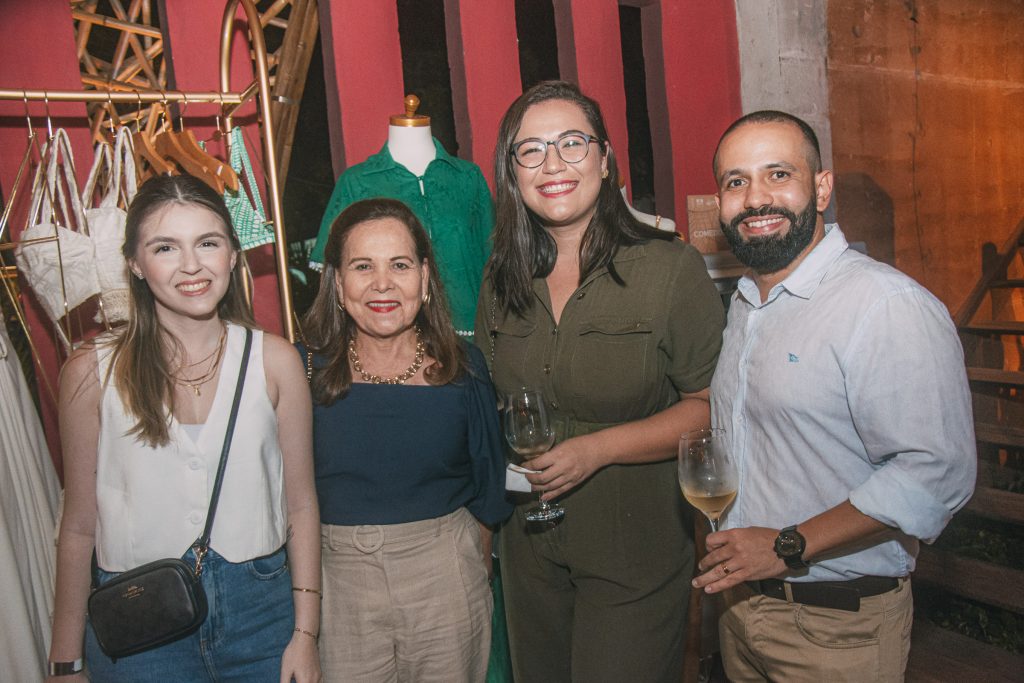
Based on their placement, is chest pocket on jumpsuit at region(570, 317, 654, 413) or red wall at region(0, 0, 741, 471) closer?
chest pocket on jumpsuit at region(570, 317, 654, 413)

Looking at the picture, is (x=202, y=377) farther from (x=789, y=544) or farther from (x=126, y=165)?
(x=789, y=544)

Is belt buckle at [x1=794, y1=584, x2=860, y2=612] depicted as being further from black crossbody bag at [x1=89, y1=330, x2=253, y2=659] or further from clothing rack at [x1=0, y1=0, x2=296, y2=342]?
clothing rack at [x1=0, y1=0, x2=296, y2=342]

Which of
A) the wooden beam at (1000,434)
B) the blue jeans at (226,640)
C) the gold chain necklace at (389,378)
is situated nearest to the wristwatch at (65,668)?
the blue jeans at (226,640)

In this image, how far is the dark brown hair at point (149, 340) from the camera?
5.53ft

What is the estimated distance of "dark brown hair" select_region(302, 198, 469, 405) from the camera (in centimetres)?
205

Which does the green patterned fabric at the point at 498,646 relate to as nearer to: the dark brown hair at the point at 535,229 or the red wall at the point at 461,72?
the dark brown hair at the point at 535,229

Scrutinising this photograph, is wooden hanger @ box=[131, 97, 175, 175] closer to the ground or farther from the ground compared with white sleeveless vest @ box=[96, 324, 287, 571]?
farther from the ground

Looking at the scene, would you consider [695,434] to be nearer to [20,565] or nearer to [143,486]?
[143,486]

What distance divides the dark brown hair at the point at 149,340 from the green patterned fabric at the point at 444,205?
33.1 inches

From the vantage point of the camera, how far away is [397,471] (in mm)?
1978

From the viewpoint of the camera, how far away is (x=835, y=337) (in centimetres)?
162

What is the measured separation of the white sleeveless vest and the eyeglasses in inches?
35.7

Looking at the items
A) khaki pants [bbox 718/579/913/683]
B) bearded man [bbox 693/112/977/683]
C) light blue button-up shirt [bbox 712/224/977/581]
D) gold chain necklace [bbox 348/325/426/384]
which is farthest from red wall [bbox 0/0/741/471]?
khaki pants [bbox 718/579/913/683]

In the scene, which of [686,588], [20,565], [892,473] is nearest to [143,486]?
[20,565]
